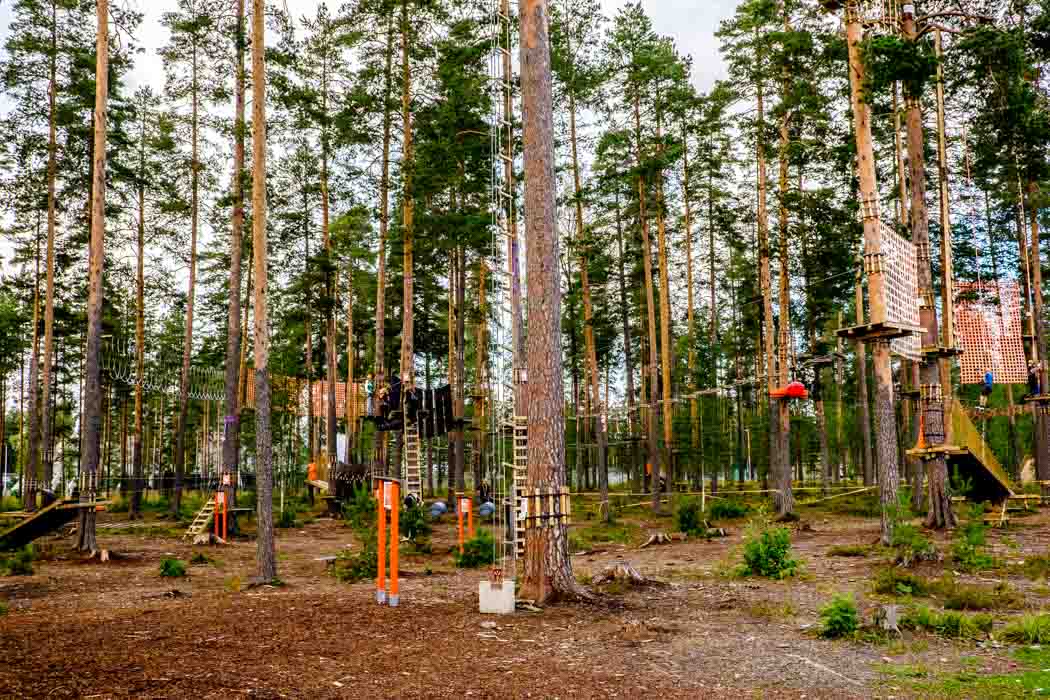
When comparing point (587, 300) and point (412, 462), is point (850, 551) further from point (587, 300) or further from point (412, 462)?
Answer: point (587, 300)

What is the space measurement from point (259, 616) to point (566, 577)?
3440 mm

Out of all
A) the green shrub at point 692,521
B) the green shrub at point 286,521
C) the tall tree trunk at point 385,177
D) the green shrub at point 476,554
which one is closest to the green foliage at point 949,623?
the green shrub at point 476,554

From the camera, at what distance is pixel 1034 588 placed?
32.3ft

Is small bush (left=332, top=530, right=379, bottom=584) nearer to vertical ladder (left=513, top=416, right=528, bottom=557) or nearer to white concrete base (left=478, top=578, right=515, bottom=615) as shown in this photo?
vertical ladder (left=513, top=416, right=528, bottom=557)

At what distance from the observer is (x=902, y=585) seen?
978 cm

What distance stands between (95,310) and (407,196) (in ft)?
29.5

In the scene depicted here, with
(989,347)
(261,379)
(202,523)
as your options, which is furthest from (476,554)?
(989,347)

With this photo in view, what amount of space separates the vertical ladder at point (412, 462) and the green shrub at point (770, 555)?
10.1 meters

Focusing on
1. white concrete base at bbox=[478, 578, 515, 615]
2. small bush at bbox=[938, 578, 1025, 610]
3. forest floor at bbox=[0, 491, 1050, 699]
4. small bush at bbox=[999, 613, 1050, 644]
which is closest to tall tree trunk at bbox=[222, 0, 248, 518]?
forest floor at bbox=[0, 491, 1050, 699]

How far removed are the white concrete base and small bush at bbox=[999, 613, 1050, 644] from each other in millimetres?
4697

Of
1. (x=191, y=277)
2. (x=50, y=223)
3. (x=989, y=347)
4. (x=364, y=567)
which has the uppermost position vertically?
(x=50, y=223)

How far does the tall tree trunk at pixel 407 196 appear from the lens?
71.6 feet

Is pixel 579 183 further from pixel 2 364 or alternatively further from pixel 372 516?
pixel 2 364

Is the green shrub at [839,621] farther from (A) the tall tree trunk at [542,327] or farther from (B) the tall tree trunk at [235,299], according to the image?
(B) the tall tree trunk at [235,299]
